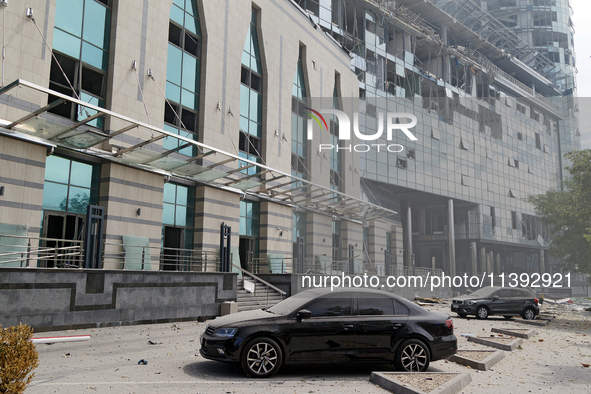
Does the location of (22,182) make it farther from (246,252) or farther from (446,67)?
(446,67)

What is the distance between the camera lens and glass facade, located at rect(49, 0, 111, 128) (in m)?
17.4

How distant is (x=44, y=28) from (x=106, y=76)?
115 inches

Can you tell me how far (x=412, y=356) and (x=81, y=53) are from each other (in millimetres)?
16302

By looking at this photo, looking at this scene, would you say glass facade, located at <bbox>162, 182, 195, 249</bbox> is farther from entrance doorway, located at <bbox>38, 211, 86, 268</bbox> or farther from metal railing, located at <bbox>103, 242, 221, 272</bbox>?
entrance doorway, located at <bbox>38, 211, 86, 268</bbox>

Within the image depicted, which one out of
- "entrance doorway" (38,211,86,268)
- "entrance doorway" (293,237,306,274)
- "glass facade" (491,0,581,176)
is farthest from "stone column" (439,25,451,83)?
"entrance doorway" (38,211,86,268)

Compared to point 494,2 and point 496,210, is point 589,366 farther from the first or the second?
point 494,2

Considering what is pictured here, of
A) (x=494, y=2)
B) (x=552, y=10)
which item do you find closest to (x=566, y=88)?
(x=552, y=10)

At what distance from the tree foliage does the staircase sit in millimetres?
15118

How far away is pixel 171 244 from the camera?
21828 millimetres

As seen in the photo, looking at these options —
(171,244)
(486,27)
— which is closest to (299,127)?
(171,244)

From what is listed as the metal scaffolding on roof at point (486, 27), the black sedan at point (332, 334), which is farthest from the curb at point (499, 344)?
the metal scaffolding on roof at point (486, 27)

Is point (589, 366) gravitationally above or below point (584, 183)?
below

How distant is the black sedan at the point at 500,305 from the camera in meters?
22.4

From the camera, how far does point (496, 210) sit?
211ft
